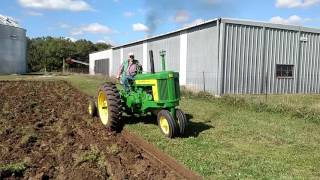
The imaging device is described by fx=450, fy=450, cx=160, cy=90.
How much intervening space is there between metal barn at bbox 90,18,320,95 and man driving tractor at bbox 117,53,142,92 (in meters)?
8.67

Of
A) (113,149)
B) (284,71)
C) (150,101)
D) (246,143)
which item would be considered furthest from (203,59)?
(113,149)

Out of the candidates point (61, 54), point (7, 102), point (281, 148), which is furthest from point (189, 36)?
point (61, 54)

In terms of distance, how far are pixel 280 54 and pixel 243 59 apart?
214 cm

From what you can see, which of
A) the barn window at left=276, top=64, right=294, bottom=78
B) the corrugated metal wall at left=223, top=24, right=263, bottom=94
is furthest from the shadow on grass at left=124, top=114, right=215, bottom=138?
the barn window at left=276, top=64, right=294, bottom=78

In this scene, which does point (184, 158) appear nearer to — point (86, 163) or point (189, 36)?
point (86, 163)

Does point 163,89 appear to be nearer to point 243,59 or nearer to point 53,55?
point 243,59

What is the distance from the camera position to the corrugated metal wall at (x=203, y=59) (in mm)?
19156

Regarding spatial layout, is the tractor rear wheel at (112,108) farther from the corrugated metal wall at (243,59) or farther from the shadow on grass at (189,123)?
the corrugated metal wall at (243,59)

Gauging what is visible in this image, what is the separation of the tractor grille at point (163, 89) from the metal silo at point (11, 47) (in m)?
47.2

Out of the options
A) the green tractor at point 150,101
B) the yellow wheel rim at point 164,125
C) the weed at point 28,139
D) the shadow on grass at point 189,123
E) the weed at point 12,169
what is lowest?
the weed at point 12,169

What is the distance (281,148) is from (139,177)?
3.13 m

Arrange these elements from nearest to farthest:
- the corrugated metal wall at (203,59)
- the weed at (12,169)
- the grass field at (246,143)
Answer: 1. the weed at (12,169)
2. the grass field at (246,143)
3. the corrugated metal wall at (203,59)

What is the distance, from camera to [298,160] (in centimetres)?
723

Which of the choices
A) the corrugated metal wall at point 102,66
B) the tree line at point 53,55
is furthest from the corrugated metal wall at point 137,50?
the tree line at point 53,55
